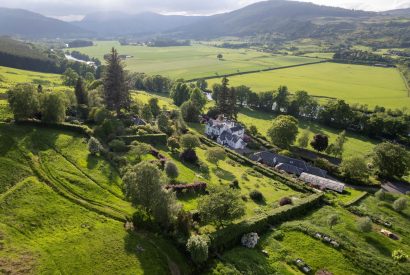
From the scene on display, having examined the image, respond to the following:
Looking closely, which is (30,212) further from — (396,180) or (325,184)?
(396,180)

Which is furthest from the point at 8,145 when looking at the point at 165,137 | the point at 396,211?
the point at 396,211

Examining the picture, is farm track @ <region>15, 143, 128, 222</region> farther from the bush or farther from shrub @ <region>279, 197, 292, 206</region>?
shrub @ <region>279, 197, 292, 206</region>

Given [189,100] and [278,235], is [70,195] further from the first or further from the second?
[189,100]

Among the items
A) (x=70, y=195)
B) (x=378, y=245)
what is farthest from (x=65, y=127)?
(x=378, y=245)

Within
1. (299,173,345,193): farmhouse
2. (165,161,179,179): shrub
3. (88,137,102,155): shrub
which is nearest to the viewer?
(165,161,179,179): shrub

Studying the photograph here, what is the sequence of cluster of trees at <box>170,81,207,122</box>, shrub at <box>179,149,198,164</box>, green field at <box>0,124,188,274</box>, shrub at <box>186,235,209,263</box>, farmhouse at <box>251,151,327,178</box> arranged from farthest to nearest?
cluster of trees at <box>170,81,207,122</box>
farmhouse at <box>251,151,327,178</box>
shrub at <box>179,149,198,164</box>
shrub at <box>186,235,209,263</box>
green field at <box>0,124,188,274</box>

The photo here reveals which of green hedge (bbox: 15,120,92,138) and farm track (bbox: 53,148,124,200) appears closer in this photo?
farm track (bbox: 53,148,124,200)

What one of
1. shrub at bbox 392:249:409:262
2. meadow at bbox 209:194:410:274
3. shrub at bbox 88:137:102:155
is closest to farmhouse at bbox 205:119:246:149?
meadow at bbox 209:194:410:274
